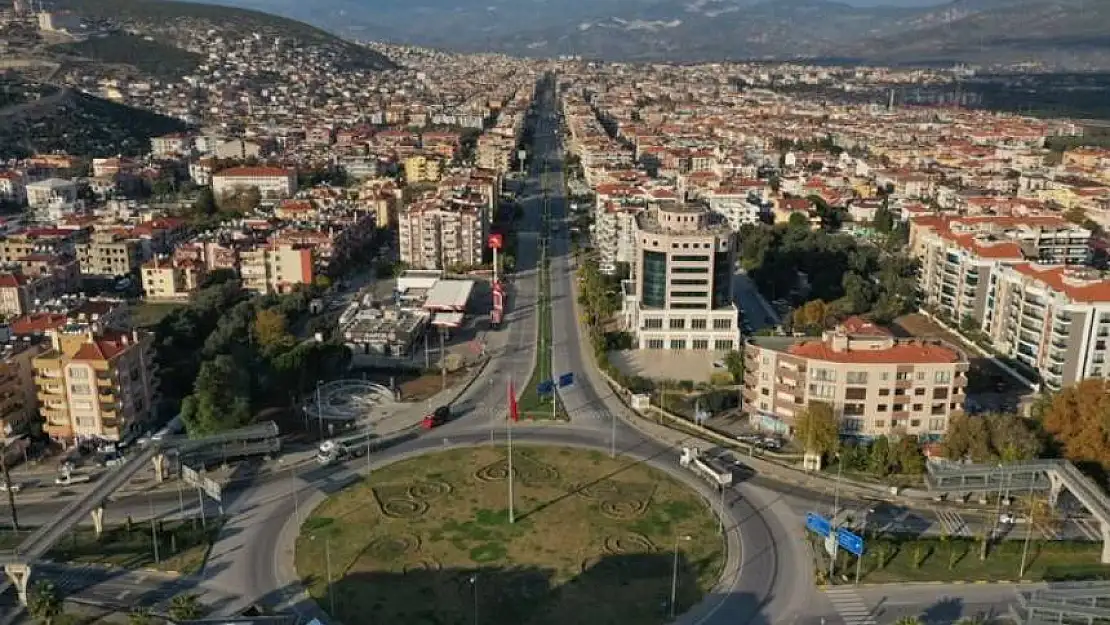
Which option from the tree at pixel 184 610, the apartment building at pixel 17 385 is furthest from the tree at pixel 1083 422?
the apartment building at pixel 17 385

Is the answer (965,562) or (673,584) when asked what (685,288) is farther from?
(673,584)

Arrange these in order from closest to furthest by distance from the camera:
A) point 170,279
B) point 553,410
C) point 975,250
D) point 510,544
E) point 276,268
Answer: point 510,544
point 553,410
point 975,250
point 170,279
point 276,268

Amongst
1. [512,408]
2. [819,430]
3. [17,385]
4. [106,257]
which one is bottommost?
[512,408]

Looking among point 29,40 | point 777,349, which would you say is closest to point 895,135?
point 777,349

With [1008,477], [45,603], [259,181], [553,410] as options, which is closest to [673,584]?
[1008,477]

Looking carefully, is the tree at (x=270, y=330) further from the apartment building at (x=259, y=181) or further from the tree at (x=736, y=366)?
the apartment building at (x=259, y=181)

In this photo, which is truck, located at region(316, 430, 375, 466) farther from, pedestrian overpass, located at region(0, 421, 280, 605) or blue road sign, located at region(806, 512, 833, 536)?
blue road sign, located at region(806, 512, 833, 536)
